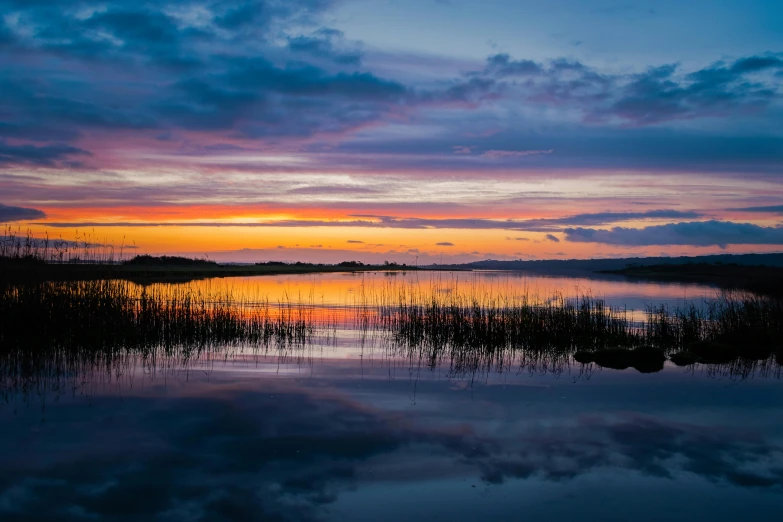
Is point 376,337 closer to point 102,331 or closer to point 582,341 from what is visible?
point 582,341

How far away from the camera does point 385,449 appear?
258 inches

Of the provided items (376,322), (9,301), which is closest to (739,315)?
(376,322)

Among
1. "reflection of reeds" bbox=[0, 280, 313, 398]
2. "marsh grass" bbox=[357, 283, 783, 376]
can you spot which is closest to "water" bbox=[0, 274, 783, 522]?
"reflection of reeds" bbox=[0, 280, 313, 398]

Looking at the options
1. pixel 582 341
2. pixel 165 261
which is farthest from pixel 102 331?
pixel 165 261

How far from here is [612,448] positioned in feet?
22.3

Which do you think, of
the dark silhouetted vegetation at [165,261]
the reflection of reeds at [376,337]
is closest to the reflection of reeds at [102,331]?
the reflection of reeds at [376,337]

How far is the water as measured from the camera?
17.0ft

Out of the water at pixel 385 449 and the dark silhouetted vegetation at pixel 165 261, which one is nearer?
the water at pixel 385 449

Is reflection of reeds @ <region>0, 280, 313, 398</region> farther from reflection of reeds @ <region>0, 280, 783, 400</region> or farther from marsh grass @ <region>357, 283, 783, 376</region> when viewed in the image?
marsh grass @ <region>357, 283, 783, 376</region>

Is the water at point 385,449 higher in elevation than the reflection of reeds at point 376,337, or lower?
lower

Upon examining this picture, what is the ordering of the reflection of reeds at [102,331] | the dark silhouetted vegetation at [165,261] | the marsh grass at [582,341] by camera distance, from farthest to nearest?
the dark silhouetted vegetation at [165,261] → the marsh grass at [582,341] → the reflection of reeds at [102,331]

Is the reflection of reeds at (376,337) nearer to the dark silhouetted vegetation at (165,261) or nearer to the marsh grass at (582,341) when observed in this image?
the marsh grass at (582,341)

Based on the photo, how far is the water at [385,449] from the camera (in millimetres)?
5180

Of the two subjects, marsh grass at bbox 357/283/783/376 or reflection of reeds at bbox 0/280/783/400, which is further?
marsh grass at bbox 357/283/783/376
